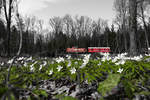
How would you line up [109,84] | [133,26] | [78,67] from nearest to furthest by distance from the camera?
[109,84] → [78,67] → [133,26]

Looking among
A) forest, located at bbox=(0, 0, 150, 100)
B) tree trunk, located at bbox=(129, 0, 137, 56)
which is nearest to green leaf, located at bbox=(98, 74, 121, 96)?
forest, located at bbox=(0, 0, 150, 100)

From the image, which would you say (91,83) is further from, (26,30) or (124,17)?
(26,30)

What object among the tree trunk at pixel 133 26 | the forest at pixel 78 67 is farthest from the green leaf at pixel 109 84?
the tree trunk at pixel 133 26

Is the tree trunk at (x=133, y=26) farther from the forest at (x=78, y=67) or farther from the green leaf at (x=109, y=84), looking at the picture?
the green leaf at (x=109, y=84)

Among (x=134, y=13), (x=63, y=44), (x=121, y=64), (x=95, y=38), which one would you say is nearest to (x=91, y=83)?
(x=121, y=64)

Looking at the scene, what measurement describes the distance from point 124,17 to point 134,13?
803 inches

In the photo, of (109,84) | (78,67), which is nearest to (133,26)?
(78,67)

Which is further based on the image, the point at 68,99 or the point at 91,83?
the point at 91,83

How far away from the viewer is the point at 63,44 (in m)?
35.7

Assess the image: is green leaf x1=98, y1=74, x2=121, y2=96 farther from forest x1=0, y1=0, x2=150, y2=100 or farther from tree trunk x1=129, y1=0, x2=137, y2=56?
tree trunk x1=129, y1=0, x2=137, y2=56

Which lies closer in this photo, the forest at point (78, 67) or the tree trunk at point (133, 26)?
the forest at point (78, 67)

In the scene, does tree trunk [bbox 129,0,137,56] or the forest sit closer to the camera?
the forest

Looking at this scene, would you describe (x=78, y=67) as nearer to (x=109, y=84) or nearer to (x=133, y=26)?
(x=109, y=84)

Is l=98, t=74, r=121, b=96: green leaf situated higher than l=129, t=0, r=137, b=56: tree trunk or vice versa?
l=129, t=0, r=137, b=56: tree trunk
